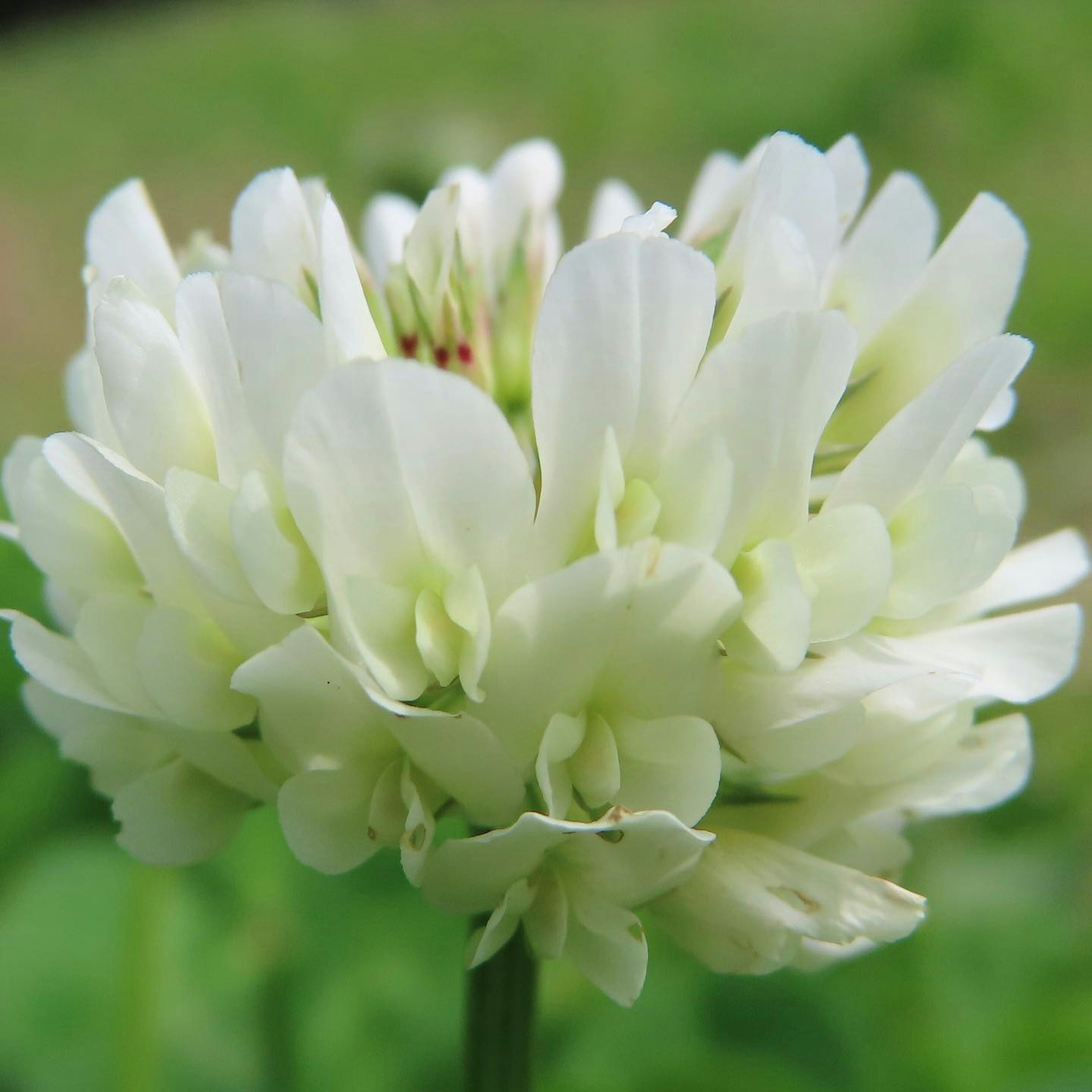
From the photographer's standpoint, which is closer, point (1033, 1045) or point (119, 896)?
point (1033, 1045)

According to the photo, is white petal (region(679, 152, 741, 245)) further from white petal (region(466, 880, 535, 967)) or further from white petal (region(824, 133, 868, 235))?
white petal (region(466, 880, 535, 967))

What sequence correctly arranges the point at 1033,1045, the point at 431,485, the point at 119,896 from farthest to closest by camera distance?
the point at 119,896 → the point at 1033,1045 → the point at 431,485

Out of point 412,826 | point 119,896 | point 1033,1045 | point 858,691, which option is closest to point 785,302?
point 858,691

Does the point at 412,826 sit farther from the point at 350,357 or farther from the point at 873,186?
the point at 873,186

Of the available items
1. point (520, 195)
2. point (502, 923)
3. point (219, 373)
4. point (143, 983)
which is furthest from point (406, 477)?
point (143, 983)

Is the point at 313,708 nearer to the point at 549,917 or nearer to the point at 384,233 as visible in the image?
the point at 549,917

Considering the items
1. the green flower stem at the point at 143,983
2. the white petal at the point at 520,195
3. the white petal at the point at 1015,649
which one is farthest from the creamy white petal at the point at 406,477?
the green flower stem at the point at 143,983
